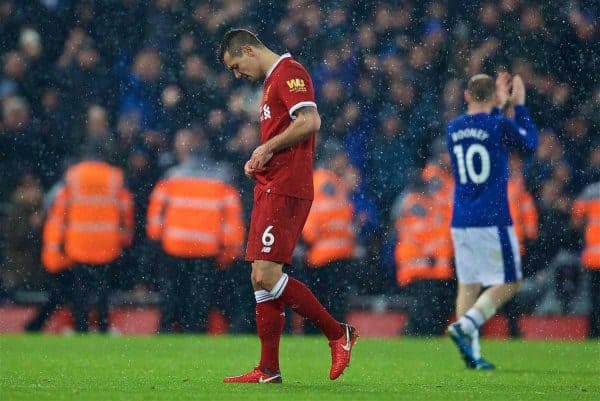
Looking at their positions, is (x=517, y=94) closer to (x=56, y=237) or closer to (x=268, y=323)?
(x=268, y=323)

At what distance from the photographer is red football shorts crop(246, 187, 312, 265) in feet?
21.5

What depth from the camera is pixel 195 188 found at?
1184 centimetres

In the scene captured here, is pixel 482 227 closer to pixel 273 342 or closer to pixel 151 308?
pixel 273 342

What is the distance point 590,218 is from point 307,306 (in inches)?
245

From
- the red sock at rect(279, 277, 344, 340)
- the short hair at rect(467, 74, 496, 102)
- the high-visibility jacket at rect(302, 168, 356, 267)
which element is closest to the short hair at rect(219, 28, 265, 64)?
the red sock at rect(279, 277, 344, 340)

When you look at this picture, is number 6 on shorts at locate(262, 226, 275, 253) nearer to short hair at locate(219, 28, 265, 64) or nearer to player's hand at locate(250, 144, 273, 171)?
player's hand at locate(250, 144, 273, 171)

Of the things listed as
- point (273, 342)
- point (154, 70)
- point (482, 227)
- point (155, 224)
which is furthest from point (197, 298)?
point (273, 342)

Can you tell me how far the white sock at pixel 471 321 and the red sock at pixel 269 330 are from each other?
7.22 ft

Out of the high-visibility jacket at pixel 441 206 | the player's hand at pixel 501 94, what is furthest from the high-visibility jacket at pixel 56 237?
the player's hand at pixel 501 94

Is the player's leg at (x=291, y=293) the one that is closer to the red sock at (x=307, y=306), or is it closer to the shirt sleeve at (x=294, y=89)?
the red sock at (x=307, y=306)

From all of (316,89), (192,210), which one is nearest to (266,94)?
(192,210)

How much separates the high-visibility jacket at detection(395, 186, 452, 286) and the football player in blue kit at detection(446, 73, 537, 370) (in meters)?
3.04

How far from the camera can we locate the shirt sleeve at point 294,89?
6.58 meters

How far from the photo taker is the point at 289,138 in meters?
6.52
